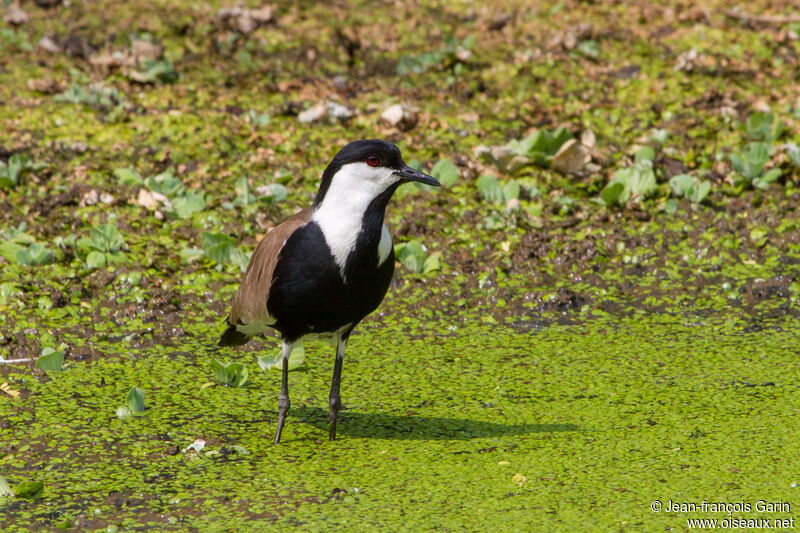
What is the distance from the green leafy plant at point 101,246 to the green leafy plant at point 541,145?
3046mm

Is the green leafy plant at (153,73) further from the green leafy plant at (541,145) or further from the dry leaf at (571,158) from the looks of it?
the dry leaf at (571,158)

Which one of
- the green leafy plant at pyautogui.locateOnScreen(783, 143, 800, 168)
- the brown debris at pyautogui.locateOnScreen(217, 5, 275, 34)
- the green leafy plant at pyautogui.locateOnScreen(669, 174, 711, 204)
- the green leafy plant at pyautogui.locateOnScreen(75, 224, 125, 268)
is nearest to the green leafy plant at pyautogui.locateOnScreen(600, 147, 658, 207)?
the green leafy plant at pyautogui.locateOnScreen(669, 174, 711, 204)

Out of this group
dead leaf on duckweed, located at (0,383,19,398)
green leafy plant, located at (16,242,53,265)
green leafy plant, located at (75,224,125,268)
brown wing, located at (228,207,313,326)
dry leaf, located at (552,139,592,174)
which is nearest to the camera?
brown wing, located at (228,207,313,326)

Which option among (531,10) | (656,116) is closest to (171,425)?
(656,116)

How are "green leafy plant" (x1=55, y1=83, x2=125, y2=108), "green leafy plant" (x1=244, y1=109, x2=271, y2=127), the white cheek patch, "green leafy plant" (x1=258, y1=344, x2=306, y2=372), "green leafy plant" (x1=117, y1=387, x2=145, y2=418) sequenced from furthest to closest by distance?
"green leafy plant" (x1=55, y1=83, x2=125, y2=108) → "green leafy plant" (x1=244, y1=109, x2=271, y2=127) → "green leafy plant" (x1=258, y1=344, x2=306, y2=372) → "green leafy plant" (x1=117, y1=387, x2=145, y2=418) → the white cheek patch

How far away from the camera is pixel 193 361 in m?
5.91

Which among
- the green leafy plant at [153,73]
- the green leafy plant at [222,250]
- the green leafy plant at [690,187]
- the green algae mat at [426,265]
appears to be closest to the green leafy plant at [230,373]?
the green algae mat at [426,265]

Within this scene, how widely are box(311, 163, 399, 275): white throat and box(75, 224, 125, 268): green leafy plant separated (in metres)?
2.41

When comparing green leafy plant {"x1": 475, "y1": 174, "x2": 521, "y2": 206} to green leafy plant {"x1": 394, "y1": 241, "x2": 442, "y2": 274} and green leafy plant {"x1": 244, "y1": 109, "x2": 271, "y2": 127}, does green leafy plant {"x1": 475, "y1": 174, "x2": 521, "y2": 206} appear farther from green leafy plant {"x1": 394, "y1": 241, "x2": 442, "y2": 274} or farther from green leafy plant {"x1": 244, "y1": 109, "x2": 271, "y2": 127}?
green leafy plant {"x1": 244, "y1": 109, "x2": 271, "y2": 127}

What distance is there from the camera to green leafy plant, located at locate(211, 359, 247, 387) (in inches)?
217

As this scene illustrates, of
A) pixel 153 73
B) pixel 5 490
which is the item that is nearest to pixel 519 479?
pixel 5 490

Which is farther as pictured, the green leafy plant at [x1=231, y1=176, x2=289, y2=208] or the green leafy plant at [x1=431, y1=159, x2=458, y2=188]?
the green leafy plant at [x1=431, y1=159, x2=458, y2=188]

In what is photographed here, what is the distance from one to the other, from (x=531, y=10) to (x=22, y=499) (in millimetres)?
7713

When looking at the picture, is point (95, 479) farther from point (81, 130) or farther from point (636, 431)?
point (81, 130)
